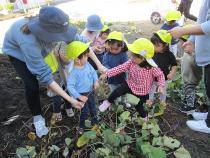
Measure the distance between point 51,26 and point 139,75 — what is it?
3.56ft

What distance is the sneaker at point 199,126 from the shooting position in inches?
142

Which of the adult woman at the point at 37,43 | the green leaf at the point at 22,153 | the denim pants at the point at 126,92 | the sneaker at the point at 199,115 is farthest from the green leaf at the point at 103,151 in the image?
the sneaker at the point at 199,115

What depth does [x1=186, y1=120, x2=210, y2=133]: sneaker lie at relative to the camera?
11.8ft

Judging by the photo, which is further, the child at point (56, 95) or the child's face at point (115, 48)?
the child's face at point (115, 48)

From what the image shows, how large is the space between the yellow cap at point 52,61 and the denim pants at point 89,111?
0.44 meters

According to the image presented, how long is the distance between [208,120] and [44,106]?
194 centimetres

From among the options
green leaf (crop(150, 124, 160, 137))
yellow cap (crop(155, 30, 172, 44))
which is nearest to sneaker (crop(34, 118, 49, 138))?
green leaf (crop(150, 124, 160, 137))

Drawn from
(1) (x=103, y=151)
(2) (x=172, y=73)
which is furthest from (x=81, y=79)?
(2) (x=172, y=73)

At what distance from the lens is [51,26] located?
2828 millimetres

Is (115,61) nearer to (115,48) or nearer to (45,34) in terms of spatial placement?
(115,48)

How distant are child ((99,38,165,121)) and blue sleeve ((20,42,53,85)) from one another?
68cm

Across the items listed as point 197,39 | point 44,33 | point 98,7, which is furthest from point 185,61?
point 98,7

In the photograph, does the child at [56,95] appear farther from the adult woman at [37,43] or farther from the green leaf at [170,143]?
the green leaf at [170,143]

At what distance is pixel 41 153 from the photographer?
321 cm
